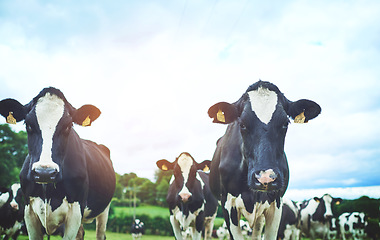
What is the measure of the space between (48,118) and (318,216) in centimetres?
1790

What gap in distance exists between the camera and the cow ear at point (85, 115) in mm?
5254

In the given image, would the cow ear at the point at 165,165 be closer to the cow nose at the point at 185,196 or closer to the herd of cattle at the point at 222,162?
the cow nose at the point at 185,196

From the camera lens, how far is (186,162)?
33.8ft

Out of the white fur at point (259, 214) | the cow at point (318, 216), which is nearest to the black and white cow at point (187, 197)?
the white fur at point (259, 214)

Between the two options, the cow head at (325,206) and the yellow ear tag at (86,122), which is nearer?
the yellow ear tag at (86,122)

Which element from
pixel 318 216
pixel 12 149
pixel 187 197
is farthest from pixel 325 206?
pixel 12 149

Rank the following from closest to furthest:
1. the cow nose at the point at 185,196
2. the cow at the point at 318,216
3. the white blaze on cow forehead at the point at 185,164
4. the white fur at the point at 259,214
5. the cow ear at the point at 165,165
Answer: the white fur at the point at 259,214 → the cow nose at the point at 185,196 → the white blaze on cow forehead at the point at 185,164 → the cow ear at the point at 165,165 → the cow at the point at 318,216

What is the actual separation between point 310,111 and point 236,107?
1072 millimetres

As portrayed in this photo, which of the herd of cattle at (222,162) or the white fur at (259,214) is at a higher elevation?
the herd of cattle at (222,162)

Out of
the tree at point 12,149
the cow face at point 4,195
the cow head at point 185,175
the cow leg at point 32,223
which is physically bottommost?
the cow leg at point 32,223

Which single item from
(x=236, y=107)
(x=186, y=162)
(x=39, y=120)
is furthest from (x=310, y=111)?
(x=186, y=162)

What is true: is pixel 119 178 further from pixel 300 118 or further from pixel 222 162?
pixel 300 118

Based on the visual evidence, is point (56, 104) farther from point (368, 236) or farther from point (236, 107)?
point (368, 236)

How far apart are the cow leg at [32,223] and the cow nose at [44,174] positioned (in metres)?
1.06
